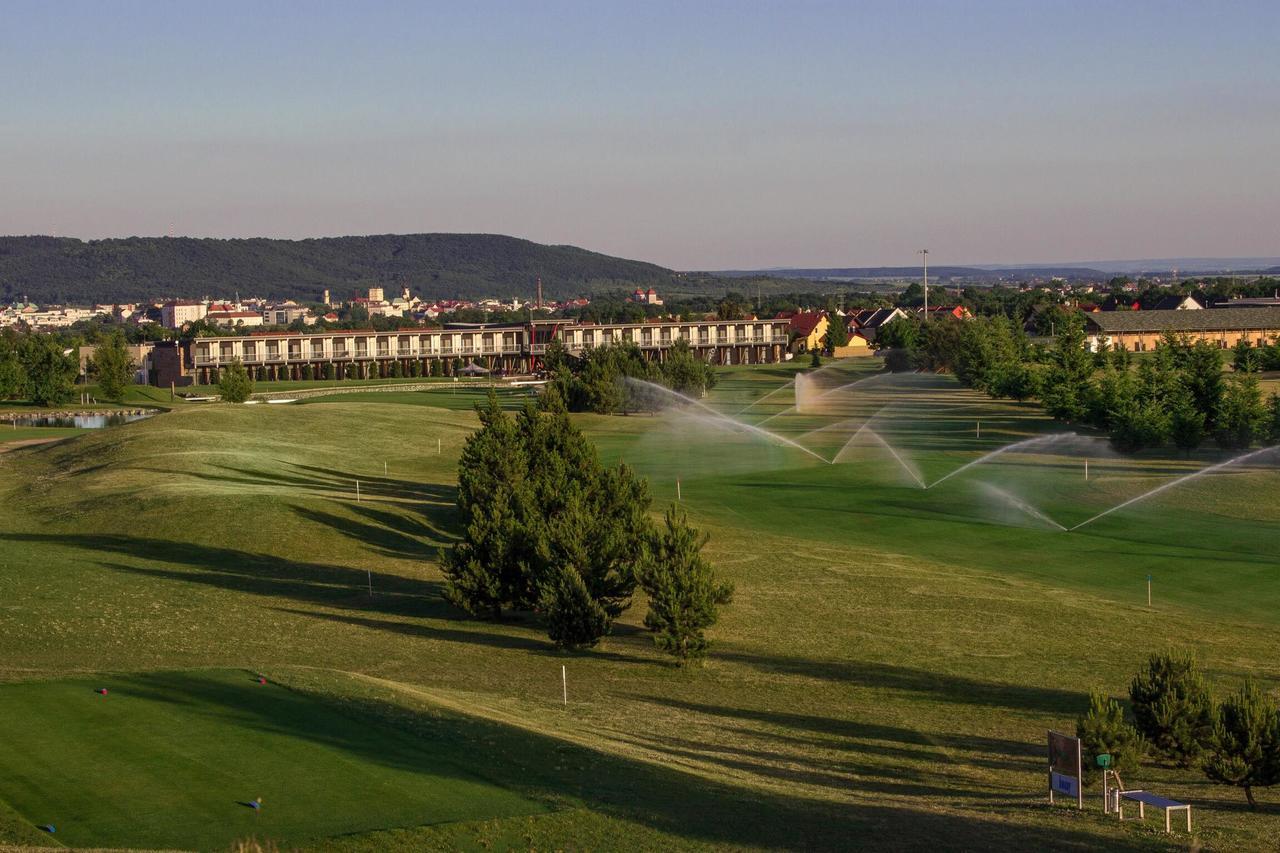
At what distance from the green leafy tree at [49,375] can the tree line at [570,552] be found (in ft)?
305

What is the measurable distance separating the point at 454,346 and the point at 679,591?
452 feet

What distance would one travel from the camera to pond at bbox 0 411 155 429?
11731 centimetres

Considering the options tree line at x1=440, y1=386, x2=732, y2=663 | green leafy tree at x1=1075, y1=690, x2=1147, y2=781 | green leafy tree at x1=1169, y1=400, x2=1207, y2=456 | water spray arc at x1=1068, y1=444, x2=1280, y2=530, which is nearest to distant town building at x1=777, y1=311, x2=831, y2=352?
green leafy tree at x1=1169, y1=400, x2=1207, y2=456

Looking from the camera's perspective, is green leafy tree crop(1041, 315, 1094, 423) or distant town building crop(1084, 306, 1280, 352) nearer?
green leafy tree crop(1041, 315, 1094, 423)

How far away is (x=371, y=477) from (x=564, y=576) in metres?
36.2

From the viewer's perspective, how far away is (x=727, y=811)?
78.2ft

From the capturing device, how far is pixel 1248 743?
87.7 ft

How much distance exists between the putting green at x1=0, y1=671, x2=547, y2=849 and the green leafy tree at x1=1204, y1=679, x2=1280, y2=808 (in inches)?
517

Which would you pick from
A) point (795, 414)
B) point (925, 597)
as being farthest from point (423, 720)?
point (795, 414)

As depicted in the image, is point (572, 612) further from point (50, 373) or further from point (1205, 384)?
point (50, 373)

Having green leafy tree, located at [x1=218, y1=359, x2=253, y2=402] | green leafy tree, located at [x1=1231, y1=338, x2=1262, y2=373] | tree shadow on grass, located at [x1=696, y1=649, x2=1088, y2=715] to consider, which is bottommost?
tree shadow on grass, located at [x1=696, y1=649, x2=1088, y2=715]

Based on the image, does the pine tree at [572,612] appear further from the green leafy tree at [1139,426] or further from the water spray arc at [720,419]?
the green leafy tree at [1139,426]

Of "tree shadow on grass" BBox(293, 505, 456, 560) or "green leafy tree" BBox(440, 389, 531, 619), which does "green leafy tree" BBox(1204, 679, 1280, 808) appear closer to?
"green leafy tree" BBox(440, 389, 531, 619)

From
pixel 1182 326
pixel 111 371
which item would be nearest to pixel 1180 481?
pixel 111 371
